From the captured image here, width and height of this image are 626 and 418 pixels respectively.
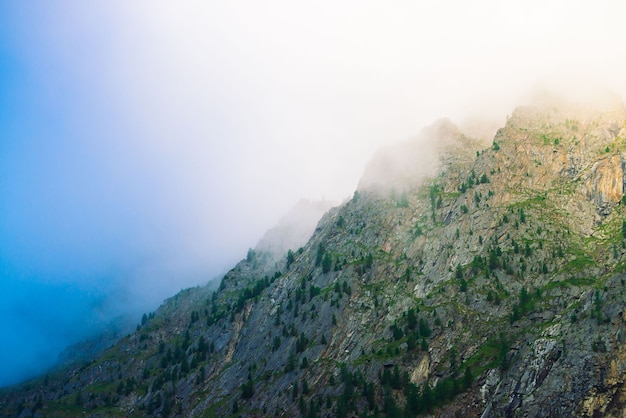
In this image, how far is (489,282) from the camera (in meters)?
192

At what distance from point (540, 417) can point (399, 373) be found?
186 feet

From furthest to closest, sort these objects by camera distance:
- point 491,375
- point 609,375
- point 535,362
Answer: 1. point 491,375
2. point 535,362
3. point 609,375

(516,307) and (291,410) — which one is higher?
(291,410)

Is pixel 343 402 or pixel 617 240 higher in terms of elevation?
pixel 343 402

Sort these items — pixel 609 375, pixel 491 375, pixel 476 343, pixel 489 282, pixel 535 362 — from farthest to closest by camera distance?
1. pixel 489 282
2. pixel 476 343
3. pixel 491 375
4. pixel 535 362
5. pixel 609 375

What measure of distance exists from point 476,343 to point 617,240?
6246 centimetres

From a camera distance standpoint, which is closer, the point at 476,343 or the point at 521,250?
the point at 476,343

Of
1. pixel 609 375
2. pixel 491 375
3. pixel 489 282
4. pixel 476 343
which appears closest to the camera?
pixel 609 375

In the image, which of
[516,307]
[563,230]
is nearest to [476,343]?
[516,307]

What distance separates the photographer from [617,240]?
591 feet

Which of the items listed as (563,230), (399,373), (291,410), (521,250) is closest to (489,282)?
(521,250)

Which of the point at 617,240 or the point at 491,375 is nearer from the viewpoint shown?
the point at 491,375

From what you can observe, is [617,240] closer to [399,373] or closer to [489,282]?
[489,282]

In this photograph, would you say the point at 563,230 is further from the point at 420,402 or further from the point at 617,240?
the point at 420,402
